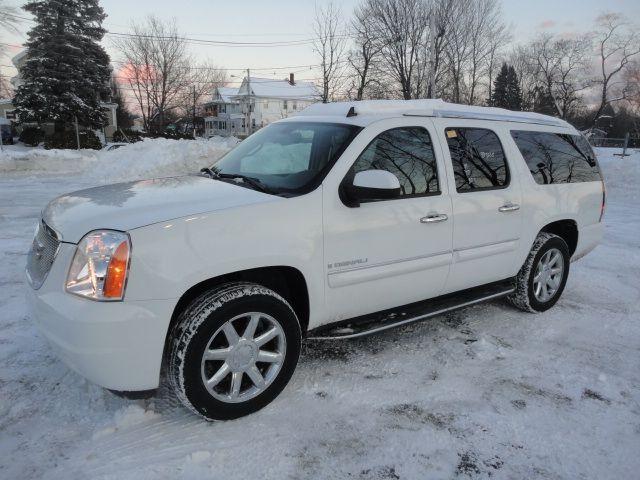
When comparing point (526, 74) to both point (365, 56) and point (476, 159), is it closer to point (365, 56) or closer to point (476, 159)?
point (365, 56)

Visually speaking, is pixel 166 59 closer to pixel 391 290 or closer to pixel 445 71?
pixel 445 71

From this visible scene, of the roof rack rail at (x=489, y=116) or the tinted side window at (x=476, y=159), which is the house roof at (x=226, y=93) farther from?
the tinted side window at (x=476, y=159)

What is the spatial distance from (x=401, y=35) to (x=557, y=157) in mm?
32075

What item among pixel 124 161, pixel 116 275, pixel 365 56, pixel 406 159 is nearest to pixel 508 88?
pixel 365 56

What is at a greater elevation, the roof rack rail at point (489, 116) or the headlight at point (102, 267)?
the roof rack rail at point (489, 116)

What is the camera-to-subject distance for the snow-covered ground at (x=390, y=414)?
2531mm

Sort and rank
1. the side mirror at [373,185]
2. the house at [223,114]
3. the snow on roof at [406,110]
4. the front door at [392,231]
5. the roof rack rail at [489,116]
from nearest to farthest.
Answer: the side mirror at [373,185], the front door at [392,231], the snow on roof at [406,110], the roof rack rail at [489,116], the house at [223,114]

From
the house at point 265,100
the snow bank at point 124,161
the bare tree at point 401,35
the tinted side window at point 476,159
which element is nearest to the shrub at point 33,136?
the snow bank at point 124,161

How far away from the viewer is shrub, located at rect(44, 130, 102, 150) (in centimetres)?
2989

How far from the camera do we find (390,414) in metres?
2.99

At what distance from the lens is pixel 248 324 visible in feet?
9.37

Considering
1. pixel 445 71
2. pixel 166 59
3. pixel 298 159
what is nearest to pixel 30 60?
pixel 166 59

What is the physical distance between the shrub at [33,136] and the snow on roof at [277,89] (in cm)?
3884

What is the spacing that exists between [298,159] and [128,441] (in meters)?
2.08
